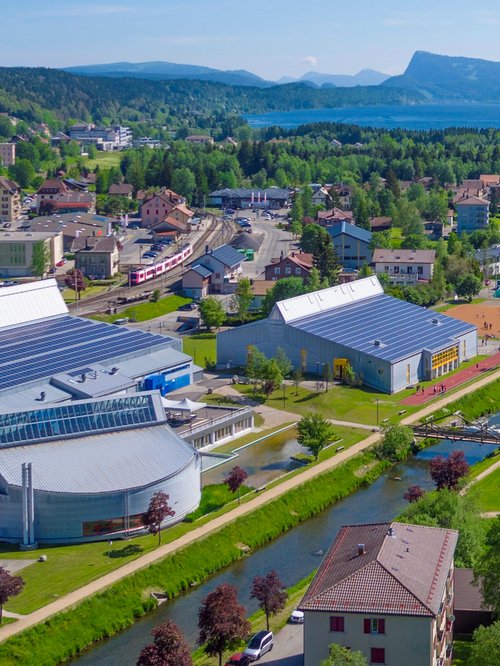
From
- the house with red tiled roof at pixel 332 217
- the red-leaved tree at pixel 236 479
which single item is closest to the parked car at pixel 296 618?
Answer: the red-leaved tree at pixel 236 479

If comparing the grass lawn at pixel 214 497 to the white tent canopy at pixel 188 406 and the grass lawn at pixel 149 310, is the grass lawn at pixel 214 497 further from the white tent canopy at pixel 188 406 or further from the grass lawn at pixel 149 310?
the grass lawn at pixel 149 310

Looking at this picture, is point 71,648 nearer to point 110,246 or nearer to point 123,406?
point 123,406

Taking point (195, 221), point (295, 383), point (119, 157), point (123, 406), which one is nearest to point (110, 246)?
point (195, 221)

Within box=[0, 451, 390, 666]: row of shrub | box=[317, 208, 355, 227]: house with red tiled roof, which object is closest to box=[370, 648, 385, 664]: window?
box=[0, 451, 390, 666]: row of shrub

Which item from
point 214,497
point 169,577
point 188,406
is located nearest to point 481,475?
point 214,497

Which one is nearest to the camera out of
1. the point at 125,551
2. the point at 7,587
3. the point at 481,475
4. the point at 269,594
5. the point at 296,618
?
the point at 7,587

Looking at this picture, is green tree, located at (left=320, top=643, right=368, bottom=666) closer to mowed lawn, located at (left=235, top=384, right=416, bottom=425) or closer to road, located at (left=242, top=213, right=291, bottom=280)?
mowed lawn, located at (left=235, top=384, right=416, bottom=425)

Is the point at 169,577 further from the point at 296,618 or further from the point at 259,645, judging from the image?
the point at 259,645

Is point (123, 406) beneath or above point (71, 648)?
above
